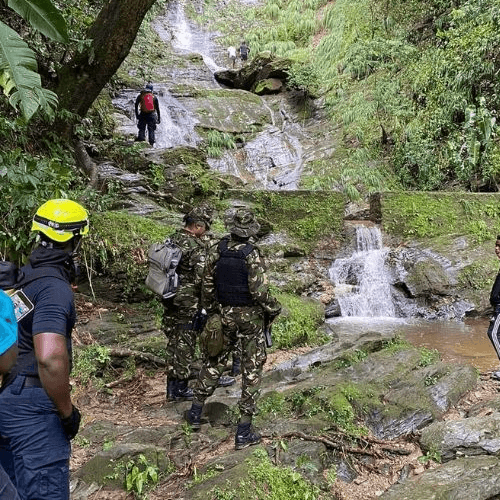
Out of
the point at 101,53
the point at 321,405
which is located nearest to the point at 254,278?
the point at 321,405

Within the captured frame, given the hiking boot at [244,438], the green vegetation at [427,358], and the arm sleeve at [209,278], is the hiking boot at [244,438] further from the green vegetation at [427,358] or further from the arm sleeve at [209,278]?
the green vegetation at [427,358]

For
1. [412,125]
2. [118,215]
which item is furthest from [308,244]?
[412,125]

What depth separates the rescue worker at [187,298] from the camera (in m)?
5.07

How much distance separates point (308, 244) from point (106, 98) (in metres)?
8.35

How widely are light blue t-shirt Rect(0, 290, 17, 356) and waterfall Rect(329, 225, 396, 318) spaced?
8326 millimetres

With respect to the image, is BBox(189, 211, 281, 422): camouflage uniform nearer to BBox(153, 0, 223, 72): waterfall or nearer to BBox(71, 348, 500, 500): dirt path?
BBox(71, 348, 500, 500): dirt path

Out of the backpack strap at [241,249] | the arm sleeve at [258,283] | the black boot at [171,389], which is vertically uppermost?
the backpack strap at [241,249]

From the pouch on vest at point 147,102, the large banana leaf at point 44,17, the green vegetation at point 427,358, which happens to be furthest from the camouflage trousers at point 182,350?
the pouch on vest at point 147,102

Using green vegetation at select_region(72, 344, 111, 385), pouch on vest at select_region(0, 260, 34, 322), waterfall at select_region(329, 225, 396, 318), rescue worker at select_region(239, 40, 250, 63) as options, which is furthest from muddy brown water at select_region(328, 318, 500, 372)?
rescue worker at select_region(239, 40, 250, 63)

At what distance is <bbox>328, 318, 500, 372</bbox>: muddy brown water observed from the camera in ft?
22.7

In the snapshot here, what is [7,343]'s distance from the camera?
172 cm

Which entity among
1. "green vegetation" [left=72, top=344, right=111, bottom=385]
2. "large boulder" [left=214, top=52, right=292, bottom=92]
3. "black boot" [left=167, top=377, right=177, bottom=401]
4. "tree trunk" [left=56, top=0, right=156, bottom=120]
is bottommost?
"black boot" [left=167, top=377, right=177, bottom=401]

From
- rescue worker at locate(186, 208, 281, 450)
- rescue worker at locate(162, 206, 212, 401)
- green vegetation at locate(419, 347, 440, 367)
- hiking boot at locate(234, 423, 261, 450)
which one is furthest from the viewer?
green vegetation at locate(419, 347, 440, 367)

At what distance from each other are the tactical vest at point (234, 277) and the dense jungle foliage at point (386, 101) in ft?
7.96
